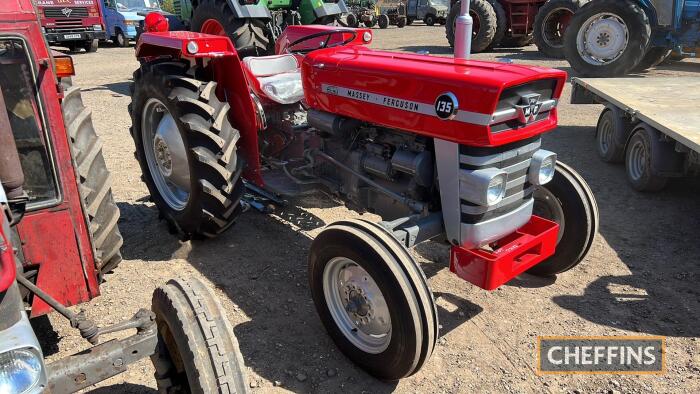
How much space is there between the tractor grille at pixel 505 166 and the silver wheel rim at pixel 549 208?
46cm

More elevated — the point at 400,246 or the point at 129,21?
the point at 129,21

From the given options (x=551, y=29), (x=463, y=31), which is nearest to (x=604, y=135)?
(x=463, y=31)

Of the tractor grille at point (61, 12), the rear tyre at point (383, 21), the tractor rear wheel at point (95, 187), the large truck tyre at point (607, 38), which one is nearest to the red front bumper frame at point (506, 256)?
the tractor rear wheel at point (95, 187)

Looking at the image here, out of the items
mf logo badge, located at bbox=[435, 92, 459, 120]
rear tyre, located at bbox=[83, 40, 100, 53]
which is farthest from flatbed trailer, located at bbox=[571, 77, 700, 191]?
rear tyre, located at bbox=[83, 40, 100, 53]

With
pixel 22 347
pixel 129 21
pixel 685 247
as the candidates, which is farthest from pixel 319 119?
pixel 129 21

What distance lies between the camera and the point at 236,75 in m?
3.71

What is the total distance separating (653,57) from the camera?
32.2 ft

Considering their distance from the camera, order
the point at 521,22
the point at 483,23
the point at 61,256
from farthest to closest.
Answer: the point at 521,22, the point at 483,23, the point at 61,256

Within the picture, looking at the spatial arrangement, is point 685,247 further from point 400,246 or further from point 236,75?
point 236,75

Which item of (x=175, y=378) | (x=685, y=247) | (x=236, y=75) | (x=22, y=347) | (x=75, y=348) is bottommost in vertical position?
(x=685, y=247)

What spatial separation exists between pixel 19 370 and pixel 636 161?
5130mm

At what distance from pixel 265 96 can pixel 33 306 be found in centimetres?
223

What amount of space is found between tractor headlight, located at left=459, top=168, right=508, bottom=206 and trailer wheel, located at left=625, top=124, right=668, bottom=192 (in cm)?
264

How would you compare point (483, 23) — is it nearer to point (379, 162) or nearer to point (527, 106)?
point (379, 162)
